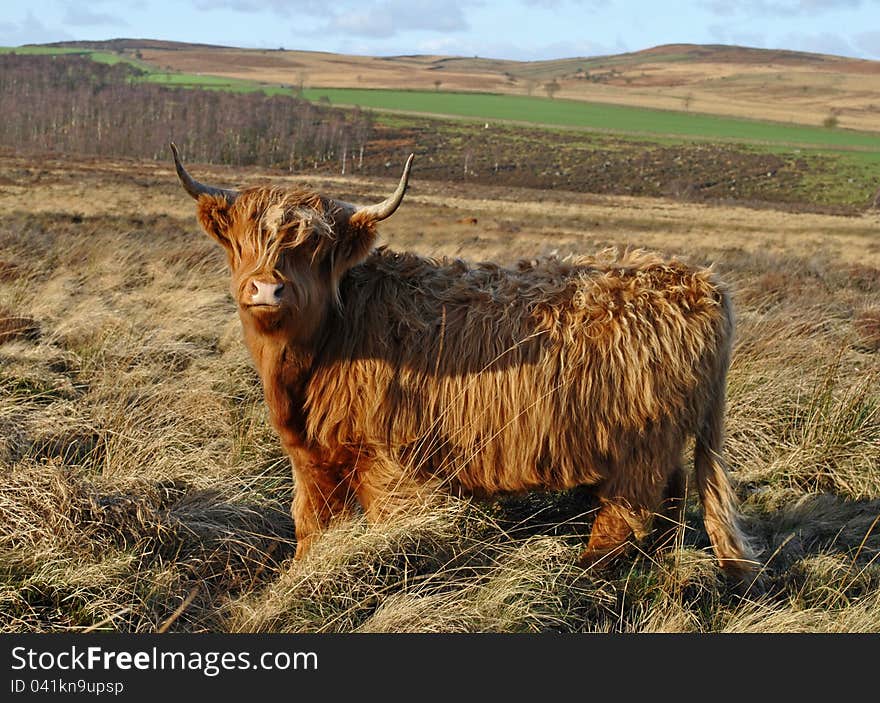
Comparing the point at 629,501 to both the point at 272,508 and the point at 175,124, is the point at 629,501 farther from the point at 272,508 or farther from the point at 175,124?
the point at 175,124

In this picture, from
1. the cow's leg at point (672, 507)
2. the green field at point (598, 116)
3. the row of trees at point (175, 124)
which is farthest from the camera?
the green field at point (598, 116)

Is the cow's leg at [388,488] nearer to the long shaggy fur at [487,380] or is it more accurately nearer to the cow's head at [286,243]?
the long shaggy fur at [487,380]

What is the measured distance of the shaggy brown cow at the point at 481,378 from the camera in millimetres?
3553

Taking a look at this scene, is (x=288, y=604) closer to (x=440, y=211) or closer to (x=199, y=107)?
(x=440, y=211)

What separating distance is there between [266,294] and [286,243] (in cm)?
28

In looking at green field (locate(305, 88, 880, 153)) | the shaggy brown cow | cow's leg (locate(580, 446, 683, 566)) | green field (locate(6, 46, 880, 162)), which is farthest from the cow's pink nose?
green field (locate(305, 88, 880, 153))

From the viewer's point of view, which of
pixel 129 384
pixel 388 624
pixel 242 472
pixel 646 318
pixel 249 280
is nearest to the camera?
pixel 388 624

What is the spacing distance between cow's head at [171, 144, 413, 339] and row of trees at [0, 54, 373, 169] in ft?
238

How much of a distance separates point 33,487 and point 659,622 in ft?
8.58

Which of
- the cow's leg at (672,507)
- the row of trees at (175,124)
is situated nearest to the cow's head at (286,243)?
the cow's leg at (672,507)

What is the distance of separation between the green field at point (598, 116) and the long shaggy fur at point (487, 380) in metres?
99.0

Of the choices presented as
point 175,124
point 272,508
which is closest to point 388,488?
point 272,508

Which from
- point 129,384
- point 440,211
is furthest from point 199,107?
point 129,384

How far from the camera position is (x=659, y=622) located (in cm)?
328
